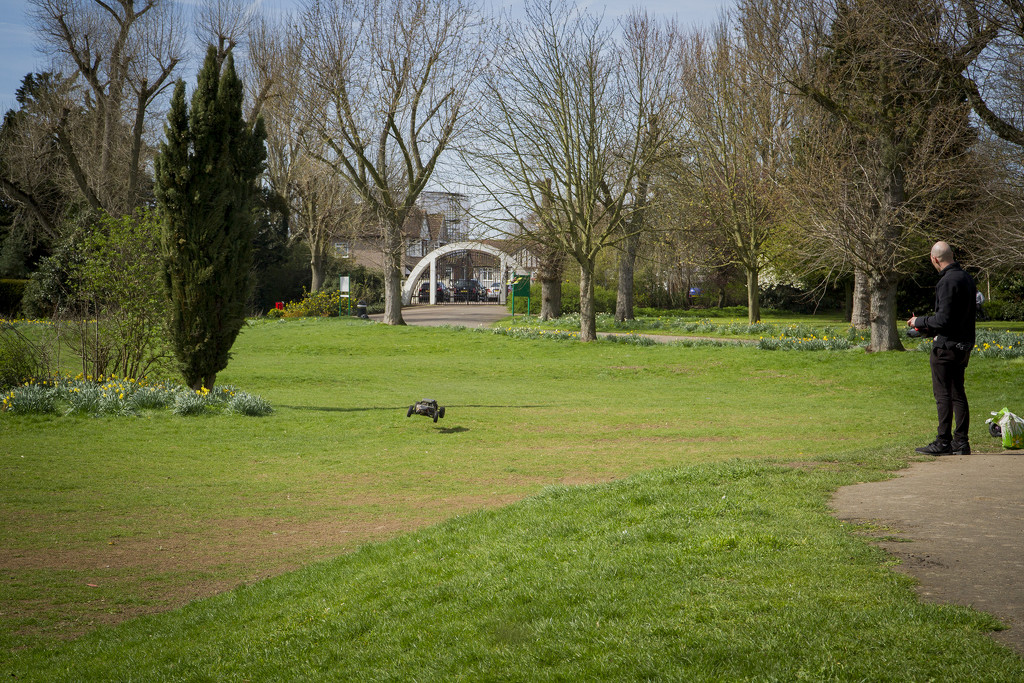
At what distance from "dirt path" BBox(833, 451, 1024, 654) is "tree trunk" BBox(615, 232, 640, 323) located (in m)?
24.0

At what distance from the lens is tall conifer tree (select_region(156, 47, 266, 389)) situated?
1352 centimetres

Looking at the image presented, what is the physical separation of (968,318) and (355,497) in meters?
6.53

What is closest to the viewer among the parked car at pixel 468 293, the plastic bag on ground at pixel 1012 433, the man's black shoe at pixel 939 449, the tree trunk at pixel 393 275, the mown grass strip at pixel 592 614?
the mown grass strip at pixel 592 614

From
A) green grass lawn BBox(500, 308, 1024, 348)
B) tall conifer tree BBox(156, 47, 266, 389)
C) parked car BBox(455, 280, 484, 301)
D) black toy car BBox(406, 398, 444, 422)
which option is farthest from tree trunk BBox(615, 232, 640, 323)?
parked car BBox(455, 280, 484, 301)

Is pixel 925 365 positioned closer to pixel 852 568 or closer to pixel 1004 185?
pixel 1004 185

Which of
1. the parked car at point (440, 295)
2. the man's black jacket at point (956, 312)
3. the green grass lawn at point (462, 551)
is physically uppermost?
the parked car at point (440, 295)

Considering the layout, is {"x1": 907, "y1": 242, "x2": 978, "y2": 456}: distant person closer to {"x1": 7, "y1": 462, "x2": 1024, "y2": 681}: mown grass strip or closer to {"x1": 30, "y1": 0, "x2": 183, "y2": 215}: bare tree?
{"x1": 7, "y1": 462, "x2": 1024, "y2": 681}: mown grass strip

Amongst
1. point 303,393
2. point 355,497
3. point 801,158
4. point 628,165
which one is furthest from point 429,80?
point 355,497

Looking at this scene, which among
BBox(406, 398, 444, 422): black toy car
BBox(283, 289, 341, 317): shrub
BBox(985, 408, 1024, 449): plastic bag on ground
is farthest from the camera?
BBox(283, 289, 341, 317): shrub

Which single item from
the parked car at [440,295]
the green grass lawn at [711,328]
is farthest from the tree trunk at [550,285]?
the parked car at [440,295]

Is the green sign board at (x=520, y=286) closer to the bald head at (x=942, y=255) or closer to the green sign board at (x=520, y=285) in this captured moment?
the green sign board at (x=520, y=285)

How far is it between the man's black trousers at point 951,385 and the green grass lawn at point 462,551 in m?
0.58

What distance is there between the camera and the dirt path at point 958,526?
12.7ft

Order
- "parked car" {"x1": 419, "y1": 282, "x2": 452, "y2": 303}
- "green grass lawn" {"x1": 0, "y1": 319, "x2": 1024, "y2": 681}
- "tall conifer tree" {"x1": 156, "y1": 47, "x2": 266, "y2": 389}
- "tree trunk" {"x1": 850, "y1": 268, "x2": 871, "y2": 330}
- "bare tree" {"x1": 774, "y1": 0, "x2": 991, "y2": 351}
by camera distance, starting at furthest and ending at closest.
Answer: "parked car" {"x1": 419, "y1": 282, "x2": 452, "y2": 303}
"tree trunk" {"x1": 850, "y1": 268, "x2": 871, "y2": 330}
"bare tree" {"x1": 774, "y1": 0, "x2": 991, "y2": 351}
"tall conifer tree" {"x1": 156, "y1": 47, "x2": 266, "y2": 389}
"green grass lawn" {"x1": 0, "y1": 319, "x2": 1024, "y2": 681}
